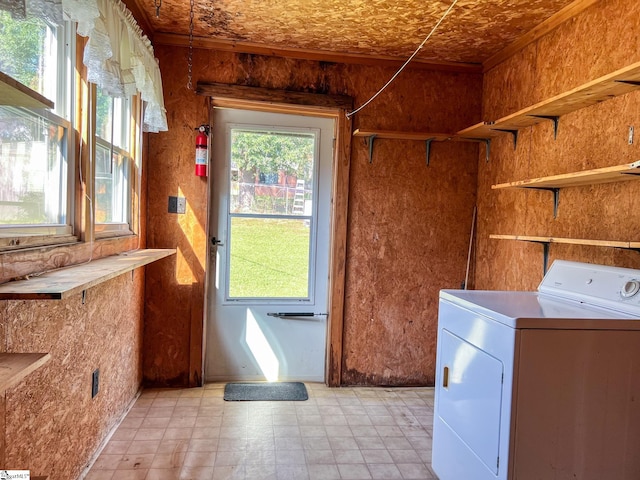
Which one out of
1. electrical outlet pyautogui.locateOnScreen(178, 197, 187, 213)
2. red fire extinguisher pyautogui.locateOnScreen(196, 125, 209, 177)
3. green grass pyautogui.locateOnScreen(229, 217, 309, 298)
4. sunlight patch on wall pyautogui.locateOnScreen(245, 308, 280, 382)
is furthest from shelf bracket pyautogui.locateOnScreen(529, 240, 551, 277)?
electrical outlet pyautogui.locateOnScreen(178, 197, 187, 213)

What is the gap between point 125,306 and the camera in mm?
2479

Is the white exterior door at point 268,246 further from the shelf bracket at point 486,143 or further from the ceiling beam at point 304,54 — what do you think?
the shelf bracket at point 486,143

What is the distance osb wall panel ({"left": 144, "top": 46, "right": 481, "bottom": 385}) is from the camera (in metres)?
2.92

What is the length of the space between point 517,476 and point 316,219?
2.12 meters

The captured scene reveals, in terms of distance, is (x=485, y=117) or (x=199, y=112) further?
(x=485, y=117)

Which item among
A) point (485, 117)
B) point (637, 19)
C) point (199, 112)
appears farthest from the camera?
point (485, 117)

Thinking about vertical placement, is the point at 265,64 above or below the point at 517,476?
above

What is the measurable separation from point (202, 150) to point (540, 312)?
2.29 meters

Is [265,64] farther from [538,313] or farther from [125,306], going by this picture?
[538,313]

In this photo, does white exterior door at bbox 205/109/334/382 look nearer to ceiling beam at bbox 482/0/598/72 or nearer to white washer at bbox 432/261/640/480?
ceiling beam at bbox 482/0/598/72

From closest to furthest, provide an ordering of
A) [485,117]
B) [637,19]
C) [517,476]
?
[517,476] → [637,19] → [485,117]

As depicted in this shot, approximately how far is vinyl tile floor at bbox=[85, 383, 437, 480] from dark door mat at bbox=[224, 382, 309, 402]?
0.20ft

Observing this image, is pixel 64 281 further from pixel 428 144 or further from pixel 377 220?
pixel 428 144

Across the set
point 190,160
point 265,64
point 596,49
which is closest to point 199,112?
point 190,160
